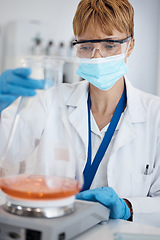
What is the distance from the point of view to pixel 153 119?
145 centimetres

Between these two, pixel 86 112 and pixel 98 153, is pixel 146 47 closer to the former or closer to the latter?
pixel 86 112

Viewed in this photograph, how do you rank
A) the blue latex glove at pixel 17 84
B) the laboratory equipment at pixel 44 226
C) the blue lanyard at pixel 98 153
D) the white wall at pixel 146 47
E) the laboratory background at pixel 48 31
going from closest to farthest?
the laboratory equipment at pixel 44 226
the blue latex glove at pixel 17 84
the blue lanyard at pixel 98 153
the laboratory background at pixel 48 31
the white wall at pixel 146 47

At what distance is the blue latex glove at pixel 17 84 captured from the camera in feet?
2.44

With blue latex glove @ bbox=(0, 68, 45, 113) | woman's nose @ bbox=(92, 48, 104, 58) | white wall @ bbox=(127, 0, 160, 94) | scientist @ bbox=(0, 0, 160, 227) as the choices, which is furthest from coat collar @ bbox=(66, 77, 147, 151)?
white wall @ bbox=(127, 0, 160, 94)

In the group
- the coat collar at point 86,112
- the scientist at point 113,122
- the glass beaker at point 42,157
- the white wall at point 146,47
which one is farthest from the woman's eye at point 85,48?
the white wall at point 146,47

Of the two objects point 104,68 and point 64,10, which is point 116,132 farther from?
point 64,10

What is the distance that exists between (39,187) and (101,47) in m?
0.85

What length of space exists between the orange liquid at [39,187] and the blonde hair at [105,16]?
854 mm

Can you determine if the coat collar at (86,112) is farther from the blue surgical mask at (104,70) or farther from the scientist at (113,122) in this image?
the blue surgical mask at (104,70)

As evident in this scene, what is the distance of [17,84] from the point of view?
826 millimetres

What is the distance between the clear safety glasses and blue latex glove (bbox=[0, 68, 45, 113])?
1.82 ft

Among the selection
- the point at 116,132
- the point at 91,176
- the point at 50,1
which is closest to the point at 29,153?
the point at 91,176

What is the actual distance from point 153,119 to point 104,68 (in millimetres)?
329

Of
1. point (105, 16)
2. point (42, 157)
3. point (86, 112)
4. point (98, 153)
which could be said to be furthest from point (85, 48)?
point (42, 157)
